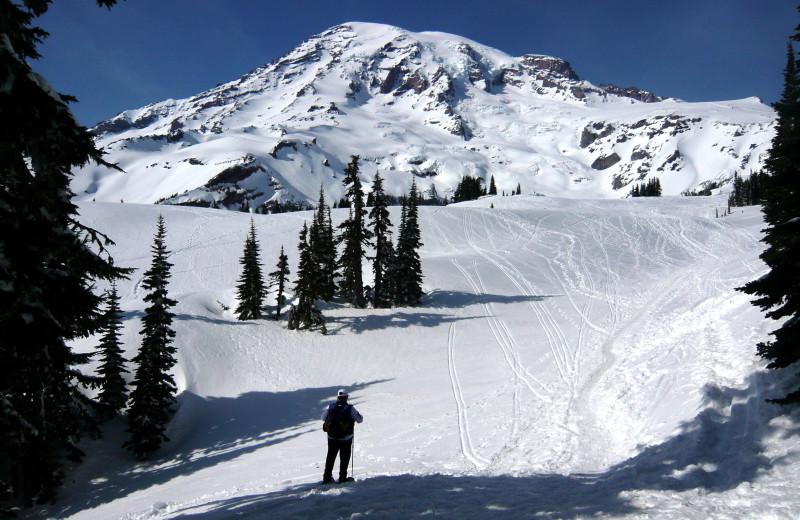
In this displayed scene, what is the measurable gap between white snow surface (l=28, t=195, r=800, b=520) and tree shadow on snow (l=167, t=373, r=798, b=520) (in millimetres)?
51

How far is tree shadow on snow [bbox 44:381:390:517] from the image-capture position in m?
19.0

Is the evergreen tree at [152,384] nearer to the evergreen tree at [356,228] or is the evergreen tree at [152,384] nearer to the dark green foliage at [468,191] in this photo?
the evergreen tree at [356,228]

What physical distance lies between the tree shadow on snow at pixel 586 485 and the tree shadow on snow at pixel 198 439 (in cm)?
1002

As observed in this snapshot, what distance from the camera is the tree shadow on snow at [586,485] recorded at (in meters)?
7.77

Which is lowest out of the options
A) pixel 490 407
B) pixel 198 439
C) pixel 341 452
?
pixel 198 439

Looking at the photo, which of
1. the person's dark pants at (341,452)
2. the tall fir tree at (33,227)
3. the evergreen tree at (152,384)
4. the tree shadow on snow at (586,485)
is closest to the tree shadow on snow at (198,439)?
the evergreen tree at (152,384)

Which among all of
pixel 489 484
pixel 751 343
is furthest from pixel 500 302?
pixel 489 484

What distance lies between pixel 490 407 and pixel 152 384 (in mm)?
A: 15902

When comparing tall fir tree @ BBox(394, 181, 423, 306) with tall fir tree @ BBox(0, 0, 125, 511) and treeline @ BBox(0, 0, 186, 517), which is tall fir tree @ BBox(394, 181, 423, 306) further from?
tall fir tree @ BBox(0, 0, 125, 511)

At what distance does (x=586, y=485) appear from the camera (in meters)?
9.43

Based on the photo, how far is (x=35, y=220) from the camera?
6160 millimetres

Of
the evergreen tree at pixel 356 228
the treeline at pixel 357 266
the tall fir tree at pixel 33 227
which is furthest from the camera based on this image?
the evergreen tree at pixel 356 228

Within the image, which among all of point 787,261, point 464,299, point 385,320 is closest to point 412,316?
point 385,320

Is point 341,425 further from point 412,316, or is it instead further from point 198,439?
point 412,316
